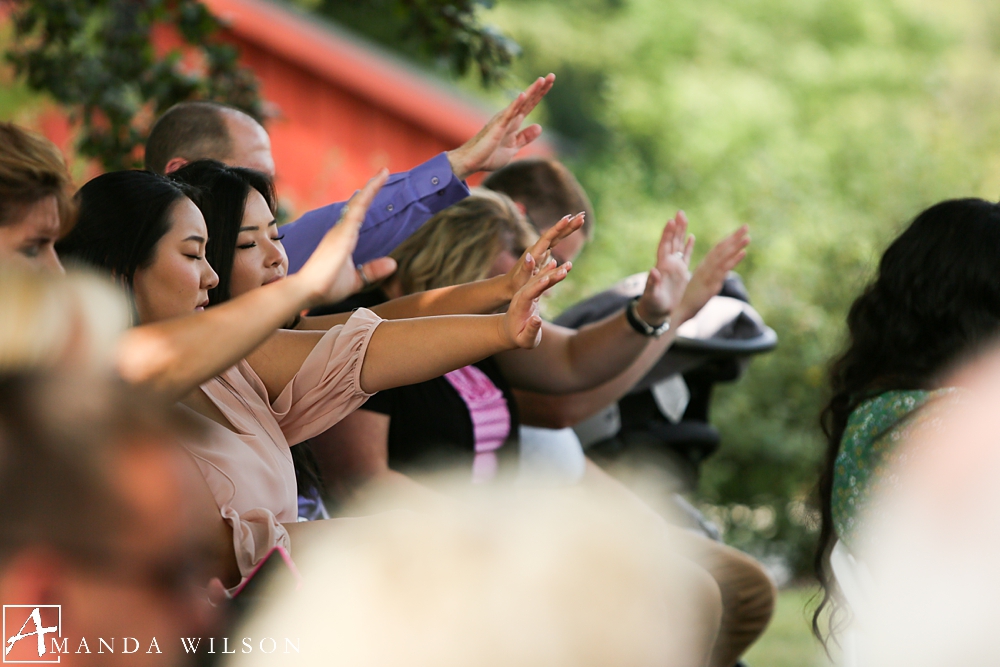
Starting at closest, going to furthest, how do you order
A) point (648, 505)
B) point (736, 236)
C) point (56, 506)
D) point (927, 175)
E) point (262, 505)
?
point (56, 506) < point (262, 505) < point (736, 236) < point (648, 505) < point (927, 175)

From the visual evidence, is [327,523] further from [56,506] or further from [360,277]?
[360,277]

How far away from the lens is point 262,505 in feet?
5.29

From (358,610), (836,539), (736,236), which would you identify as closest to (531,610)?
(358,610)

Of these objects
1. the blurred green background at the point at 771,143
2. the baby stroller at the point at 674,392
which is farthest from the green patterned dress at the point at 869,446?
the blurred green background at the point at 771,143

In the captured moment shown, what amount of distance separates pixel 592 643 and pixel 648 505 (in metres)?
1.83

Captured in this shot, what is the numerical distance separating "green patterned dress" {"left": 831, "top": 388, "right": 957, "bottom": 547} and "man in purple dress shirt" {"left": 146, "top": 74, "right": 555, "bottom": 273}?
3.31 ft

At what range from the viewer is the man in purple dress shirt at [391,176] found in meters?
2.42

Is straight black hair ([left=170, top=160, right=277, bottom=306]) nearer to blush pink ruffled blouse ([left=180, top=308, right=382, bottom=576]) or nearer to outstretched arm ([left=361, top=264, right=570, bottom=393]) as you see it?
blush pink ruffled blouse ([left=180, top=308, right=382, bottom=576])

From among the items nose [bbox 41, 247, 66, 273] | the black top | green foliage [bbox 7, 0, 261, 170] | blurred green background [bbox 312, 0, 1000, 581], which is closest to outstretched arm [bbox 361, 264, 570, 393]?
nose [bbox 41, 247, 66, 273]

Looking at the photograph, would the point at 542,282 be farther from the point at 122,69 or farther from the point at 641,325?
the point at 122,69

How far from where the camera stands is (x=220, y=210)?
1.90 m

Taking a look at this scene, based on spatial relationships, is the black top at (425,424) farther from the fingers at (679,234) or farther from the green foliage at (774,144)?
the green foliage at (774,144)

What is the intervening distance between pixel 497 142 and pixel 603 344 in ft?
2.01

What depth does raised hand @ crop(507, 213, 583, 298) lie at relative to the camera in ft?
5.97
